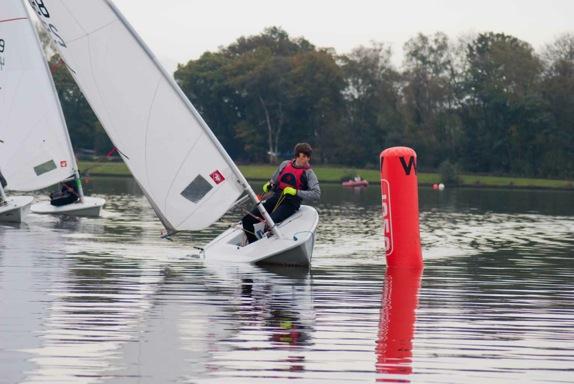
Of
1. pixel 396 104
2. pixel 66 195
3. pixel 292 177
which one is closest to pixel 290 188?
pixel 292 177

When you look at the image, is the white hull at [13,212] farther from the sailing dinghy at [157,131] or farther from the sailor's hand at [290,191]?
the sailor's hand at [290,191]

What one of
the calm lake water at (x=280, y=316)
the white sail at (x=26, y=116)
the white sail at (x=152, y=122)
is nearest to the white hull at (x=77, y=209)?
the white sail at (x=26, y=116)

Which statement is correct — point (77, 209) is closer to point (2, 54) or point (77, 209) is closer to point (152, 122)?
point (2, 54)

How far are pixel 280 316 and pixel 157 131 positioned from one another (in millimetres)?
7040

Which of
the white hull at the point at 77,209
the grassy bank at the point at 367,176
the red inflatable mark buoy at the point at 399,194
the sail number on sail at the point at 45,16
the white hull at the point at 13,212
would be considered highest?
the sail number on sail at the point at 45,16

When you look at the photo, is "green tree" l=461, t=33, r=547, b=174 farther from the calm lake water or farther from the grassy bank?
the calm lake water

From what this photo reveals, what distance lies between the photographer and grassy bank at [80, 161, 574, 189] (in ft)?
293

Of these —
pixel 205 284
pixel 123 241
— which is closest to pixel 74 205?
pixel 123 241

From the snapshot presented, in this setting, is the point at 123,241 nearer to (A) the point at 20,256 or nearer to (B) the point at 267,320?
(A) the point at 20,256

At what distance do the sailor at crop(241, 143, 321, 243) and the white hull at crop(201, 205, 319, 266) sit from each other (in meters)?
0.23

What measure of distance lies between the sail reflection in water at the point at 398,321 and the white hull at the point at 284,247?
132 cm

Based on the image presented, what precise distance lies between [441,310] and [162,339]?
12.8ft

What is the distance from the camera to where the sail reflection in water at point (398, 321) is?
11.5m

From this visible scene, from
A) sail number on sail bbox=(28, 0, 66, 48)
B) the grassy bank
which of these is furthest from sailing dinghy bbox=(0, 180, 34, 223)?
the grassy bank
